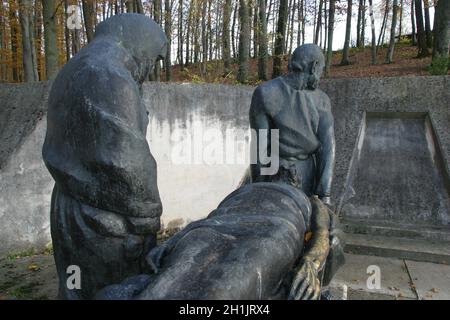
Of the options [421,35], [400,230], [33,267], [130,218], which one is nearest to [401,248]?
[400,230]

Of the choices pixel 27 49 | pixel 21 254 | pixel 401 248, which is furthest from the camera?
pixel 27 49

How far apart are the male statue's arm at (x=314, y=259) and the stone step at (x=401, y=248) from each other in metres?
2.64

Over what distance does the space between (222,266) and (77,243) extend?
2.62 ft

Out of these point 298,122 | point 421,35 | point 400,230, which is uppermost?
point 421,35

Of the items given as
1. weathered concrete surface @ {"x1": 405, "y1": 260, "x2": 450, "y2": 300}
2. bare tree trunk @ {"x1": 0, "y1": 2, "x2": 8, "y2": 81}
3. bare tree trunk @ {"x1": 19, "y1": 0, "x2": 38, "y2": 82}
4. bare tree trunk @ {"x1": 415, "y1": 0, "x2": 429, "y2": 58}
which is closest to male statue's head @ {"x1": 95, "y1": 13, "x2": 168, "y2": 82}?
weathered concrete surface @ {"x1": 405, "y1": 260, "x2": 450, "y2": 300}

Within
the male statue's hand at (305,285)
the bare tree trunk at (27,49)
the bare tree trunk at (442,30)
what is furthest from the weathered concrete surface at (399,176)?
the bare tree trunk at (27,49)

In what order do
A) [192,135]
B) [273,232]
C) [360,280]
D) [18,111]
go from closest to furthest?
[273,232] < [360,280] < [18,111] < [192,135]

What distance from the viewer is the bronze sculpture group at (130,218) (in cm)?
158

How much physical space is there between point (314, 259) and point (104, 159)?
120 cm

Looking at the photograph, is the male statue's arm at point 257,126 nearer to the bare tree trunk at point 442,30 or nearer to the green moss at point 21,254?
the green moss at point 21,254

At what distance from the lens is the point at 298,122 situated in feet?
10.3

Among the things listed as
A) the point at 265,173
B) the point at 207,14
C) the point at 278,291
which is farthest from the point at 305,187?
the point at 207,14

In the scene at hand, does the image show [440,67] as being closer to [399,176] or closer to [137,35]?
[399,176]

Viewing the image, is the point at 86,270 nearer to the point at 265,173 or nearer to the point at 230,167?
the point at 265,173
